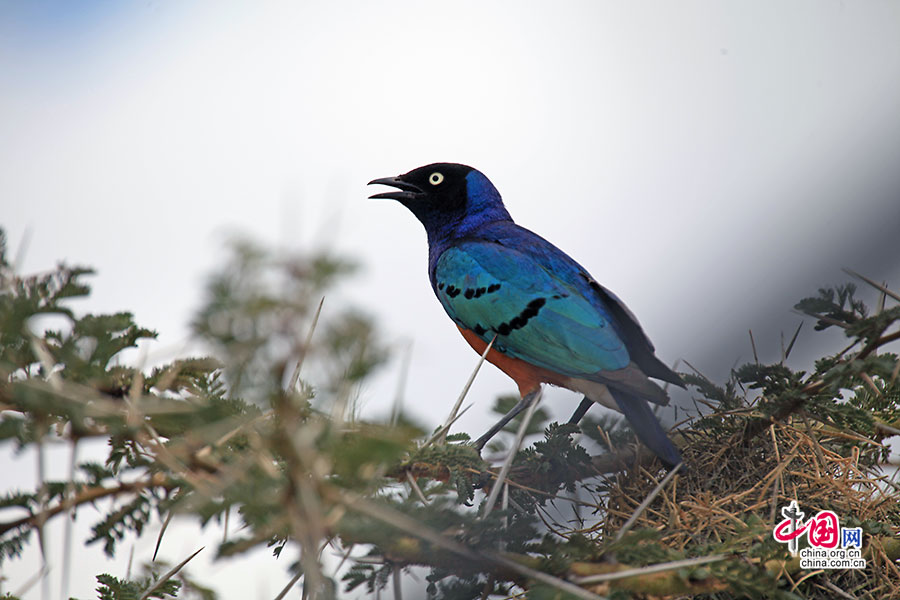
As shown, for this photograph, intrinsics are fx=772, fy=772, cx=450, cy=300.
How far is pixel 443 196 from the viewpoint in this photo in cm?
386

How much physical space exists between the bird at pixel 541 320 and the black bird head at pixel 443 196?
0.25 feet

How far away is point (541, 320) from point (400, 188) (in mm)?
1227

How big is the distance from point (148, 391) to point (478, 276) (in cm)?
191

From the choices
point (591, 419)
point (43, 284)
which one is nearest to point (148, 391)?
point (43, 284)

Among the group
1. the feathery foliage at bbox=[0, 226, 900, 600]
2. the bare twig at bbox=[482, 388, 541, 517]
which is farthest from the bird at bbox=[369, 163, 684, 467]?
the bare twig at bbox=[482, 388, 541, 517]

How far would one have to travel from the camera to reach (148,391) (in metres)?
1.50

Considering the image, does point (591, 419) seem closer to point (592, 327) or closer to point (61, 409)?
point (592, 327)

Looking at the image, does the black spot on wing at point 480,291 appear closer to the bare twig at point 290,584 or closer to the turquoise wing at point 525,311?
the turquoise wing at point 525,311

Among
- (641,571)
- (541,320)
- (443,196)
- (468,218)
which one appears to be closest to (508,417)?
(541,320)

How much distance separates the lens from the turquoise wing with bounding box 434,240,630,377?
289 cm

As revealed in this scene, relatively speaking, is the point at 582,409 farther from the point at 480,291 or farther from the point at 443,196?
the point at 443,196

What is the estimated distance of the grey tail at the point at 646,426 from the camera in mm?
2305

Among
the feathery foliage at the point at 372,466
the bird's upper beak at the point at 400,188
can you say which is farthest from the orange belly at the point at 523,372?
the bird's upper beak at the point at 400,188

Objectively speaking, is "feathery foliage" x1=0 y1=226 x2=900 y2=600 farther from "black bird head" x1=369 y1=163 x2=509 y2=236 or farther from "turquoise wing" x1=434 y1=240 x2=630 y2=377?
"black bird head" x1=369 y1=163 x2=509 y2=236
